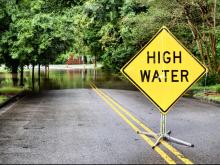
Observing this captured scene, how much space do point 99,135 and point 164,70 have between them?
78.3 inches

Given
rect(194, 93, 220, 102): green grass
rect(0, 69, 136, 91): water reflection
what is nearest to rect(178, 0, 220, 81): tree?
rect(194, 93, 220, 102): green grass

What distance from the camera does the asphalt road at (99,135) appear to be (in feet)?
28.3

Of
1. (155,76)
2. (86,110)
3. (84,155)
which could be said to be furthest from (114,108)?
(84,155)

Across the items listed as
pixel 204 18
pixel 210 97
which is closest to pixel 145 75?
pixel 210 97

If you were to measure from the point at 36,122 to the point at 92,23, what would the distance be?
26.8 metres

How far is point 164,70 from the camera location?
1057 cm

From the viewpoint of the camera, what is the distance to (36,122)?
13.5 metres

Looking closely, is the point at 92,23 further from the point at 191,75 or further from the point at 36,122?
the point at 191,75

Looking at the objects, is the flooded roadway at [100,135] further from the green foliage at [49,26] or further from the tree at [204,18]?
the tree at [204,18]

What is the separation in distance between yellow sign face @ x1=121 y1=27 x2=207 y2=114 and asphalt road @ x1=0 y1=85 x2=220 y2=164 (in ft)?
3.13

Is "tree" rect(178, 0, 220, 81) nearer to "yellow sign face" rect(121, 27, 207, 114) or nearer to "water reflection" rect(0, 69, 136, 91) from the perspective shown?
"water reflection" rect(0, 69, 136, 91)

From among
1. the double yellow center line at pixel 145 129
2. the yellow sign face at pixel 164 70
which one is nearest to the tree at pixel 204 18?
the double yellow center line at pixel 145 129

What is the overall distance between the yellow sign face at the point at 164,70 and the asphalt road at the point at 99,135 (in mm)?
953

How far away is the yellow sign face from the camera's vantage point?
1052 cm
